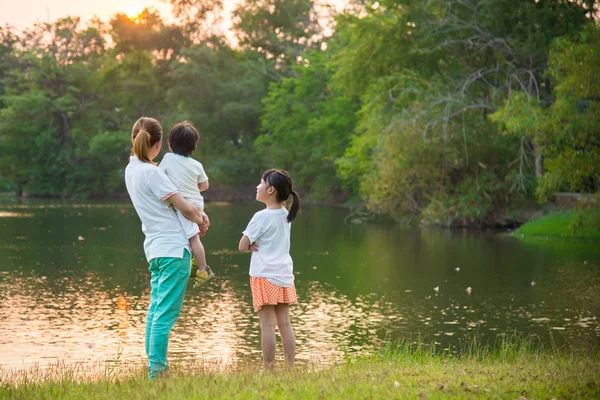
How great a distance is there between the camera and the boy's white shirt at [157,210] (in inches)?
243

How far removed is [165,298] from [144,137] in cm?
110

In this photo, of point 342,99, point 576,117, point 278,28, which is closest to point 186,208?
point 576,117

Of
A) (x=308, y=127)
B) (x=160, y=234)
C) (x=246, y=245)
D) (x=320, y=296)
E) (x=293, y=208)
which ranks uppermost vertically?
(x=308, y=127)

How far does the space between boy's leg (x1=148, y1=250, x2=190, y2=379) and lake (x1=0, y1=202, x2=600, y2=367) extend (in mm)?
2448

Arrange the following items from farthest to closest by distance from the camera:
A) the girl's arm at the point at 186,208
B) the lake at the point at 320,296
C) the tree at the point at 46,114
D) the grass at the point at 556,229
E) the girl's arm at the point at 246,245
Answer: the tree at the point at 46,114
the grass at the point at 556,229
the lake at the point at 320,296
the girl's arm at the point at 246,245
the girl's arm at the point at 186,208

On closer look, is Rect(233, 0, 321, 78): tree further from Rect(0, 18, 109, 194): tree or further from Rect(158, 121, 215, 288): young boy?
Rect(158, 121, 215, 288): young boy

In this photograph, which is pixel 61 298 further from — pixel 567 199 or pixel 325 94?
pixel 325 94

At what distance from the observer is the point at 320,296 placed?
15.1 m

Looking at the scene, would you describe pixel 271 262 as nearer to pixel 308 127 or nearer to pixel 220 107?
pixel 308 127

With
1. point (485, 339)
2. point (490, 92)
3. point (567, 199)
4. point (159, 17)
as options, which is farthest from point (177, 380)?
point (159, 17)

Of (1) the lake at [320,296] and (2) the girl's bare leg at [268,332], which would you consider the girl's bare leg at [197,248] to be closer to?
(2) the girl's bare leg at [268,332]

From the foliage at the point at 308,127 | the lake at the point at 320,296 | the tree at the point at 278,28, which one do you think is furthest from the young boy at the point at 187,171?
the tree at the point at 278,28

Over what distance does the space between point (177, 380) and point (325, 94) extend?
5059cm

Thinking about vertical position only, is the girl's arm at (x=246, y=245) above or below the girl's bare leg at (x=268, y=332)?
above
